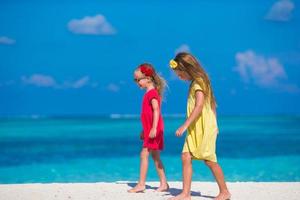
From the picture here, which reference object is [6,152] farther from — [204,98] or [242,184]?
[204,98]

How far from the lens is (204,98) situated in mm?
7234

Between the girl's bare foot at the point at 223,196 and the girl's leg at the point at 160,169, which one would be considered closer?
the girl's bare foot at the point at 223,196

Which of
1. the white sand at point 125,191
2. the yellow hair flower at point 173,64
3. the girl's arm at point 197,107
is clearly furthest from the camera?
the white sand at point 125,191

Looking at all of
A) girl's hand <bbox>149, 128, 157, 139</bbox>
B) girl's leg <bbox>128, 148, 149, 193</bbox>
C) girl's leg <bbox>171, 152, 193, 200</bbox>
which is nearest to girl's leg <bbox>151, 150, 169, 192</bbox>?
girl's leg <bbox>128, 148, 149, 193</bbox>

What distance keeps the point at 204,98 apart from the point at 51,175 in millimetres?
9257

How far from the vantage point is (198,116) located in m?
7.23

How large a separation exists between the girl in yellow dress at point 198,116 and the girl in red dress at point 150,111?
644mm

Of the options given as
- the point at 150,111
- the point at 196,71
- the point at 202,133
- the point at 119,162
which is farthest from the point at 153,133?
the point at 119,162

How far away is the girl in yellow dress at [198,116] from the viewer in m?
7.22

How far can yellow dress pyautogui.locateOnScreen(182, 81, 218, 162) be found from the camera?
23.7 ft

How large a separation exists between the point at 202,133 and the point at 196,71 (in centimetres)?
62

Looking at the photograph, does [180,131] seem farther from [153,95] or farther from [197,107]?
[153,95]

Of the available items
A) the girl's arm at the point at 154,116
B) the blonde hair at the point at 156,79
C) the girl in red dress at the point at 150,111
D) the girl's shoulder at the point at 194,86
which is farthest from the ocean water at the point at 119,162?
the girl's shoulder at the point at 194,86

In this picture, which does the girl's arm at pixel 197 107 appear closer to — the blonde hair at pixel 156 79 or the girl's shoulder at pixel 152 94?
the girl's shoulder at pixel 152 94
